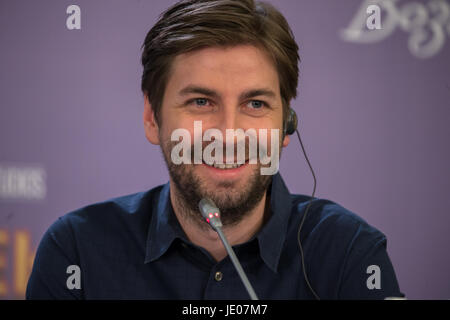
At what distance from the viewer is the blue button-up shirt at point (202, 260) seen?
1.27 meters

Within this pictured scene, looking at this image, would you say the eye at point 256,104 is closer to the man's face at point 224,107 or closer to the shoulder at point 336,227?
the man's face at point 224,107

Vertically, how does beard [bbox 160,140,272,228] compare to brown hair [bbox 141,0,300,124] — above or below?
below

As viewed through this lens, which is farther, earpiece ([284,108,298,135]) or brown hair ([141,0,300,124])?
earpiece ([284,108,298,135])

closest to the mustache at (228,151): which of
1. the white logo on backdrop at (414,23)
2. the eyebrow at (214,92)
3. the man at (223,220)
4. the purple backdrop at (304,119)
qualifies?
the man at (223,220)

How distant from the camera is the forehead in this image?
1.28 meters

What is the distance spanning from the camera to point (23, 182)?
1.70 meters

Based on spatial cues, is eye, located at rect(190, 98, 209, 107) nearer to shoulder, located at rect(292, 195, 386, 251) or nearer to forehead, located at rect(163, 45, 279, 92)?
forehead, located at rect(163, 45, 279, 92)

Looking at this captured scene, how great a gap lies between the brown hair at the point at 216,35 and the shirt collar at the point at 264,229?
0.78ft

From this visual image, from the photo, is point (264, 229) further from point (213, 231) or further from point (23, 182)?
point (23, 182)

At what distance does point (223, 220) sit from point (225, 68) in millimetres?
410

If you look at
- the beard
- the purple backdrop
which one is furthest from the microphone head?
the purple backdrop
